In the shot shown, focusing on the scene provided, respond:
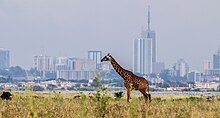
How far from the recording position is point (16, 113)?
13.7 m

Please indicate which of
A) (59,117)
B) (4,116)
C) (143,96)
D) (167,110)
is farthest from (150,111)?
(143,96)

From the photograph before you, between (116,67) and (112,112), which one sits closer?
(112,112)

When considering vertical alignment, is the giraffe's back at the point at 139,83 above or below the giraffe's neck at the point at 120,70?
below

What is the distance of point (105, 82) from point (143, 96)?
14.1 metres

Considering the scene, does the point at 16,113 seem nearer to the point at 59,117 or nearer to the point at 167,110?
the point at 59,117

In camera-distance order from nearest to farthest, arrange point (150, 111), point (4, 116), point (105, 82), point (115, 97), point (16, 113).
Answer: point (105, 82)
point (4, 116)
point (16, 113)
point (150, 111)
point (115, 97)

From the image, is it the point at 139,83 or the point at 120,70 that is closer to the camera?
the point at 139,83

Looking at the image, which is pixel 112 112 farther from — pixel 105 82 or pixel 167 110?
pixel 105 82

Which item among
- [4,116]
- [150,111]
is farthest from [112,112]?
[4,116]

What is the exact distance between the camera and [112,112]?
14805 millimetres

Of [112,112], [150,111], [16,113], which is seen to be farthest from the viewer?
[150,111]

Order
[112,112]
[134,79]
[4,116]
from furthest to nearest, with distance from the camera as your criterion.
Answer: [134,79] < [112,112] < [4,116]

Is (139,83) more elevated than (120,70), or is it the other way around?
(120,70)

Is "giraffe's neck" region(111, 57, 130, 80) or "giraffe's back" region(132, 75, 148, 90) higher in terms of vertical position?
"giraffe's neck" region(111, 57, 130, 80)
